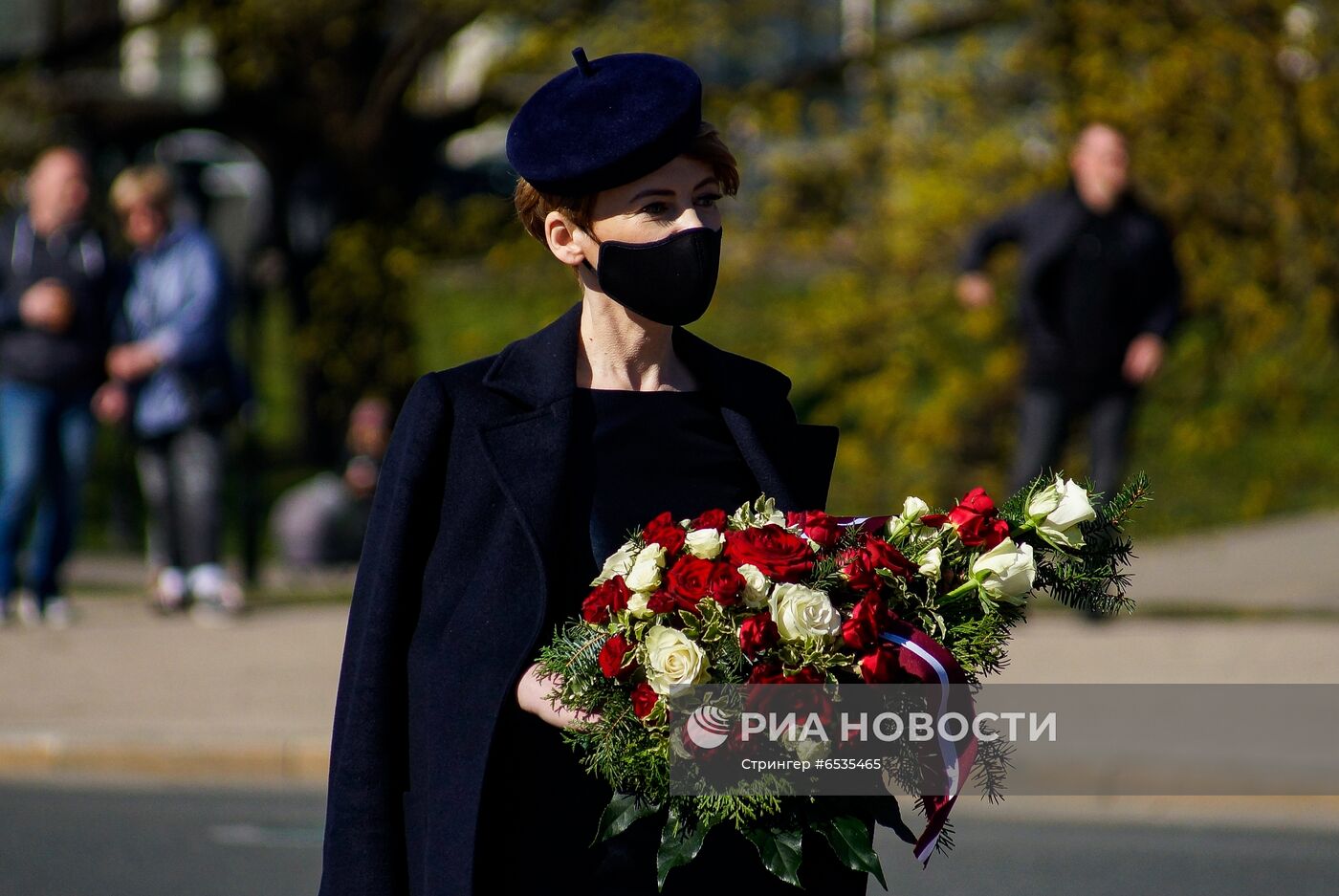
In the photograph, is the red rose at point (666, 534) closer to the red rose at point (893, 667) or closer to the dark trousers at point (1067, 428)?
the red rose at point (893, 667)

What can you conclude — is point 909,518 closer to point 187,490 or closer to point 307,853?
point 307,853

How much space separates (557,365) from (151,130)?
1453 cm

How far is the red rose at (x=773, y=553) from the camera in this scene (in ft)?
9.01

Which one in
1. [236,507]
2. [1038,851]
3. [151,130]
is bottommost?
[236,507]

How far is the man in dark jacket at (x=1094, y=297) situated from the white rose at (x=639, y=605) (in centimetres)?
730

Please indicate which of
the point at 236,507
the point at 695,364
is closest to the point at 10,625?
the point at 236,507

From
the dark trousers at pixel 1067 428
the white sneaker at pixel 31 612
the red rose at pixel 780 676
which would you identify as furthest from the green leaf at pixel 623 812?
the white sneaker at pixel 31 612

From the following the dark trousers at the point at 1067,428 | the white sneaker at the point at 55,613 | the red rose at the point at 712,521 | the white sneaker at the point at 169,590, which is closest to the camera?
the red rose at the point at 712,521

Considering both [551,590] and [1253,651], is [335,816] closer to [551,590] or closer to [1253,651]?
[551,590]

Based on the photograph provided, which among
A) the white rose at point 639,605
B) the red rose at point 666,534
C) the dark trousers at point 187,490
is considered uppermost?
the red rose at point 666,534

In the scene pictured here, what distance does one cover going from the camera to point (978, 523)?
284 cm

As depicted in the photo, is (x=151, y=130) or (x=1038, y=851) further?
(x=151, y=130)

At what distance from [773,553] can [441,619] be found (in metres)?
0.51

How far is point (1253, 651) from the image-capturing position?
9.54m
